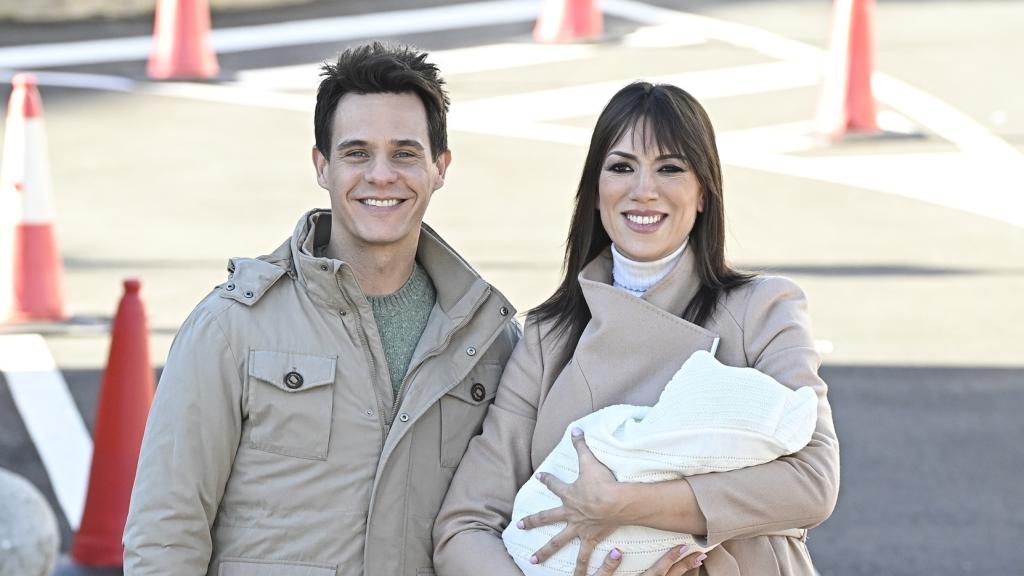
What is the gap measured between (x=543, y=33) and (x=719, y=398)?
11.2m

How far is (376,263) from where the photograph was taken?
3658 millimetres

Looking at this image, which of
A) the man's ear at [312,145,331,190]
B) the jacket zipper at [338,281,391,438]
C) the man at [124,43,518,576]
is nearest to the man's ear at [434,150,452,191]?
Answer: the man at [124,43,518,576]

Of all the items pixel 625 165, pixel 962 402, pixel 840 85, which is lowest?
pixel 962 402

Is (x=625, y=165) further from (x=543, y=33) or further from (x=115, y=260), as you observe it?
(x=543, y=33)

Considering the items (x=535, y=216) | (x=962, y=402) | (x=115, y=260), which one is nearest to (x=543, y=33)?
(x=535, y=216)

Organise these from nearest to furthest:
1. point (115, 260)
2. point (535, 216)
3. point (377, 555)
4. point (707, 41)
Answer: point (377, 555)
point (115, 260)
point (535, 216)
point (707, 41)

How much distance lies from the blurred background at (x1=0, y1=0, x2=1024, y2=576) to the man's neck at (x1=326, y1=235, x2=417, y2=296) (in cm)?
200

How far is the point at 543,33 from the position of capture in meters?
14.2

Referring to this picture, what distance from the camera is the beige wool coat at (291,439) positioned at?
3.40 meters

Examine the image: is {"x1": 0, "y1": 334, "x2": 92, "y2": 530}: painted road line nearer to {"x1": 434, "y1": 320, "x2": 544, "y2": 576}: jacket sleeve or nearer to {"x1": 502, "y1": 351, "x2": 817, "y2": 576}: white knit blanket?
{"x1": 434, "y1": 320, "x2": 544, "y2": 576}: jacket sleeve

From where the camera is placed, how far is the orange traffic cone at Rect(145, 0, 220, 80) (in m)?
13.0

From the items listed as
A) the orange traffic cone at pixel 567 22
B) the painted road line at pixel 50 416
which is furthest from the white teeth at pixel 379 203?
the orange traffic cone at pixel 567 22

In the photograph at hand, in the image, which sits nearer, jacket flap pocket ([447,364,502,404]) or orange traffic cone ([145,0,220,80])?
jacket flap pocket ([447,364,502,404])

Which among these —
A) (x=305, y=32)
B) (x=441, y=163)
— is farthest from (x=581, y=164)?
(x=441, y=163)
